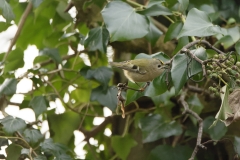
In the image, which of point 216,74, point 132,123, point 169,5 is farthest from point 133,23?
point 132,123

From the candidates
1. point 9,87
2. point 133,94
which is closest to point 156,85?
point 133,94

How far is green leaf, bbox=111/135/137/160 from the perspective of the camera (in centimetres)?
120

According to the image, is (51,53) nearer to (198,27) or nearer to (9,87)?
(9,87)

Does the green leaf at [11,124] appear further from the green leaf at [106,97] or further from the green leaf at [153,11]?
the green leaf at [153,11]

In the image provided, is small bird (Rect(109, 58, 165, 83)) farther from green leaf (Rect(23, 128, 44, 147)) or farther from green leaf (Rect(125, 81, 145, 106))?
A: green leaf (Rect(23, 128, 44, 147))

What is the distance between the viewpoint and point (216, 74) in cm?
64

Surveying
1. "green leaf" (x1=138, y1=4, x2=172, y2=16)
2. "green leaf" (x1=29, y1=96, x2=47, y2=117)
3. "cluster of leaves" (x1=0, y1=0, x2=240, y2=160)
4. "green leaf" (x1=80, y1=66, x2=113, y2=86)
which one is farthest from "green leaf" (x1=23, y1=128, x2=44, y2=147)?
"green leaf" (x1=138, y1=4, x2=172, y2=16)

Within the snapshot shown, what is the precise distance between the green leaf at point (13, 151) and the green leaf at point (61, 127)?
22cm

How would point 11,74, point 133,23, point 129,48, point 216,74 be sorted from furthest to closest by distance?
point 129,48, point 11,74, point 133,23, point 216,74

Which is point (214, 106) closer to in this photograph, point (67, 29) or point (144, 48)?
point (144, 48)

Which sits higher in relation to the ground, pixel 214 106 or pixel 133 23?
pixel 133 23

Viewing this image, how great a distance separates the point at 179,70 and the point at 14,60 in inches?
24.2

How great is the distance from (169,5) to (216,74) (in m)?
0.37

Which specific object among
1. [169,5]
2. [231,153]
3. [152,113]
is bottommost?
[231,153]
